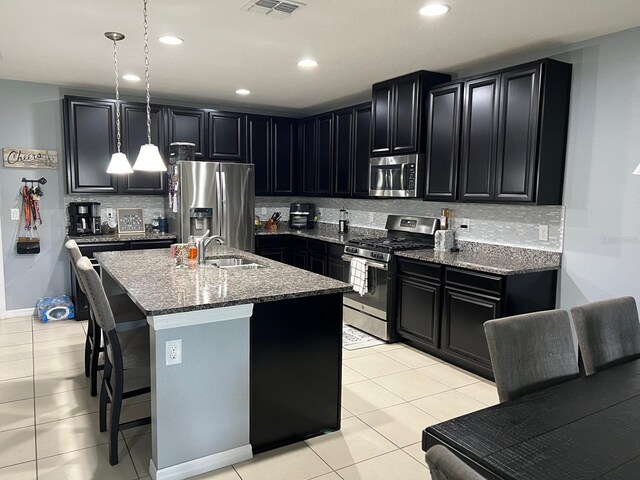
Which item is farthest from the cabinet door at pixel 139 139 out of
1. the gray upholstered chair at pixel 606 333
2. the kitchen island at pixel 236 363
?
the gray upholstered chair at pixel 606 333

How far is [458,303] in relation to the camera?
359cm

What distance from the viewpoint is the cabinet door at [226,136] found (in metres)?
5.58

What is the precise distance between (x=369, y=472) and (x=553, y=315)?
1.22 meters

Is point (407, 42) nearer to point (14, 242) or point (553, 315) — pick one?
point (553, 315)

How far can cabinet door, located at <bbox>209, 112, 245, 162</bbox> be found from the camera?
5578mm

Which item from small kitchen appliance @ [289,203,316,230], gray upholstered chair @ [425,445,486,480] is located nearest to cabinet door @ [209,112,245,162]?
small kitchen appliance @ [289,203,316,230]

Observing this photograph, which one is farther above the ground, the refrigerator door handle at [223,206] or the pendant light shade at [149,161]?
the pendant light shade at [149,161]

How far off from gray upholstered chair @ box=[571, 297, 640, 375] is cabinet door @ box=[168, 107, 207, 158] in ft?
15.1

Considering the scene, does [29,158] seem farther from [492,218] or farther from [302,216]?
[492,218]

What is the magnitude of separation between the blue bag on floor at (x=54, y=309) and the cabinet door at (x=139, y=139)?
1.35 meters

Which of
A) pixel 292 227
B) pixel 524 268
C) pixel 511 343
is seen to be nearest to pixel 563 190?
pixel 524 268

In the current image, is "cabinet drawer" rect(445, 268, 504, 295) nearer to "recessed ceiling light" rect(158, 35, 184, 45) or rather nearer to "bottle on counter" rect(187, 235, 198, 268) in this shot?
"bottle on counter" rect(187, 235, 198, 268)

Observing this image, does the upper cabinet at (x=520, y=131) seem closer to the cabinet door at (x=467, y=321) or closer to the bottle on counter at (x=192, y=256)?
the cabinet door at (x=467, y=321)

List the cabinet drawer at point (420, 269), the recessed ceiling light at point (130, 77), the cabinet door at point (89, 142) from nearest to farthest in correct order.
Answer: the cabinet drawer at point (420, 269)
the recessed ceiling light at point (130, 77)
the cabinet door at point (89, 142)
